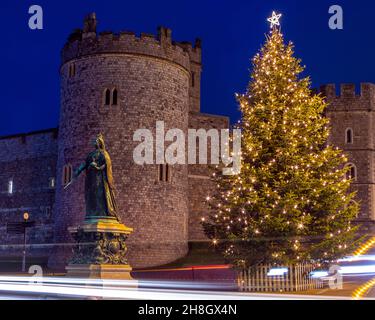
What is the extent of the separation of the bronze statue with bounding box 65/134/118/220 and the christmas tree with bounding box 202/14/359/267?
17.0ft

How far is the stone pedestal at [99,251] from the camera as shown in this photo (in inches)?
539

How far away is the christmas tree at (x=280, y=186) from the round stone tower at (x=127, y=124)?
28.4ft

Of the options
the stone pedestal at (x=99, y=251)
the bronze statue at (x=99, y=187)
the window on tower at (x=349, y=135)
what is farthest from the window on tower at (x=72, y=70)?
the stone pedestal at (x=99, y=251)

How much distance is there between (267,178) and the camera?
61.4ft

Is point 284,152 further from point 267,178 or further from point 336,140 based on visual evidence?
point 336,140

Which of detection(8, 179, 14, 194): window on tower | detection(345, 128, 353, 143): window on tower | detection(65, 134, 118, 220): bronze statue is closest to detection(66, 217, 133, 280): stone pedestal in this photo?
detection(65, 134, 118, 220): bronze statue

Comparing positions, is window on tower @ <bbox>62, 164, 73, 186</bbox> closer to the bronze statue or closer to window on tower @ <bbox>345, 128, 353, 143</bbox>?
the bronze statue

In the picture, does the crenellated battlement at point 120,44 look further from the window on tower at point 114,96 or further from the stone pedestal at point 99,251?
the stone pedestal at point 99,251

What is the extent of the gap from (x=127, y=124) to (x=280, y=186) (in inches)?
448

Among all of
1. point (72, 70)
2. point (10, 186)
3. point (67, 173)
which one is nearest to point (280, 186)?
point (67, 173)

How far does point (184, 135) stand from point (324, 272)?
1177 centimetres

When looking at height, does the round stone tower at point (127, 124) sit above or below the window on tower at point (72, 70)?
below

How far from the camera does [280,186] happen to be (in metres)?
18.4
